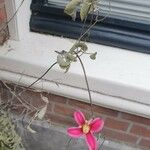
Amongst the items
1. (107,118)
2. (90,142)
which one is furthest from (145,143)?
(90,142)

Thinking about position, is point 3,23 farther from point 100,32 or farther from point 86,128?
point 86,128

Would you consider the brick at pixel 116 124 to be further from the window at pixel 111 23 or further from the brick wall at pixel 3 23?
the brick wall at pixel 3 23

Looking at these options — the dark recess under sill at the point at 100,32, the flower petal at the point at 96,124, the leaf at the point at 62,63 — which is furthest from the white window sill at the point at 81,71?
the leaf at the point at 62,63

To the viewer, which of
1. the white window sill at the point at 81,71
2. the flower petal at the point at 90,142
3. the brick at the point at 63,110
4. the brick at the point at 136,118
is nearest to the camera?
the flower petal at the point at 90,142

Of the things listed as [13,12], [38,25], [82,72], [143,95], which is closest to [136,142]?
[143,95]

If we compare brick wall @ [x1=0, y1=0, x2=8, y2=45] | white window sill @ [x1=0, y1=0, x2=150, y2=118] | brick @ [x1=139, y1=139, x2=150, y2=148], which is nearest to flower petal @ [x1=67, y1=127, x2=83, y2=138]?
white window sill @ [x1=0, y1=0, x2=150, y2=118]

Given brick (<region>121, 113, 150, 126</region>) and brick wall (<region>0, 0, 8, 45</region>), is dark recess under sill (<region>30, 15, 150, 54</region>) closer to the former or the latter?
brick wall (<region>0, 0, 8, 45</region>)
